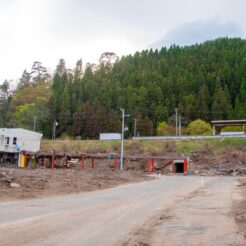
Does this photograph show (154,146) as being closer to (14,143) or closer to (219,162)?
(219,162)

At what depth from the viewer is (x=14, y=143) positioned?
265ft

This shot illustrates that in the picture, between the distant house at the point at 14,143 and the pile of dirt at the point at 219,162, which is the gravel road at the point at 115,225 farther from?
the distant house at the point at 14,143

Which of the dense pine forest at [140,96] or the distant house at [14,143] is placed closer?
the distant house at [14,143]

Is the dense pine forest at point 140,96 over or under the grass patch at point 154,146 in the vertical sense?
over

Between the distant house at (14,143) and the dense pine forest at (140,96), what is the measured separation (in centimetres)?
2643

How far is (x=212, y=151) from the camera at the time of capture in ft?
242

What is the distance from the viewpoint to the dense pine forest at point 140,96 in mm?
110250

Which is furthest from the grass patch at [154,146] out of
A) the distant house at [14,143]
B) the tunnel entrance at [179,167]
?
the distant house at [14,143]

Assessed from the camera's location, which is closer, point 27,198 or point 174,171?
point 27,198

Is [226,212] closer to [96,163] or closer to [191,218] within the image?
[191,218]

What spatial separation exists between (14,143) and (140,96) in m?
47.6

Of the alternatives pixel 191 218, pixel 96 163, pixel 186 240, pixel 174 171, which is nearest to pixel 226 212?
pixel 191 218

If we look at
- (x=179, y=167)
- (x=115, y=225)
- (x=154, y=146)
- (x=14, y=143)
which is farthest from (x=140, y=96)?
(x=115, y=225)

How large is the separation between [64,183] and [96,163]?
4758 centimetres
